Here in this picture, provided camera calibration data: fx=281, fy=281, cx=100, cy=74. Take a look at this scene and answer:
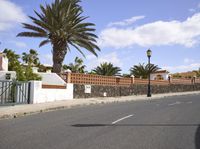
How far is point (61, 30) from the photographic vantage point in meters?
28.9

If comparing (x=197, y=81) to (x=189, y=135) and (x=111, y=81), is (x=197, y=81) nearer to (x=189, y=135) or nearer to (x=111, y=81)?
(x=111, y=81)

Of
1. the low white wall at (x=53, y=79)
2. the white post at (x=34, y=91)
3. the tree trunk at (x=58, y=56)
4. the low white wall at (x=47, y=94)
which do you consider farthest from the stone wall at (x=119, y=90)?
the white post at (x=34, y=91)

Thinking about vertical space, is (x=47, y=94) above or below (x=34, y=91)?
below

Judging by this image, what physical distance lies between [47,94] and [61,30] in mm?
9012

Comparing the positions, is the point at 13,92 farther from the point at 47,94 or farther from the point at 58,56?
the point at 58,56

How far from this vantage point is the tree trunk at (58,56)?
2898cm

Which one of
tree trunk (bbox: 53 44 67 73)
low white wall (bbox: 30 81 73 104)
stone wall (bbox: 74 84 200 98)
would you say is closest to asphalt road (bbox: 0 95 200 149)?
low white wall (bbox: 30 81 73 104)

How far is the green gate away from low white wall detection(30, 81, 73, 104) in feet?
2.03

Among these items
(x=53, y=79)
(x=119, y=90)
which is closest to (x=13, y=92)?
(x=53, y=79)

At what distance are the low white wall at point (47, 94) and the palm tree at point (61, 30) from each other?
4.07 metres

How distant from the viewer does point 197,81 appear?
52.9 meters

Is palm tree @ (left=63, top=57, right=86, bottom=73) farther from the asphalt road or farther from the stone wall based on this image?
the asphalt road

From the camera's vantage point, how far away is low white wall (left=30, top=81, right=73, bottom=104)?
67.3 ft

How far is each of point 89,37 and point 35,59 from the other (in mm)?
25183
